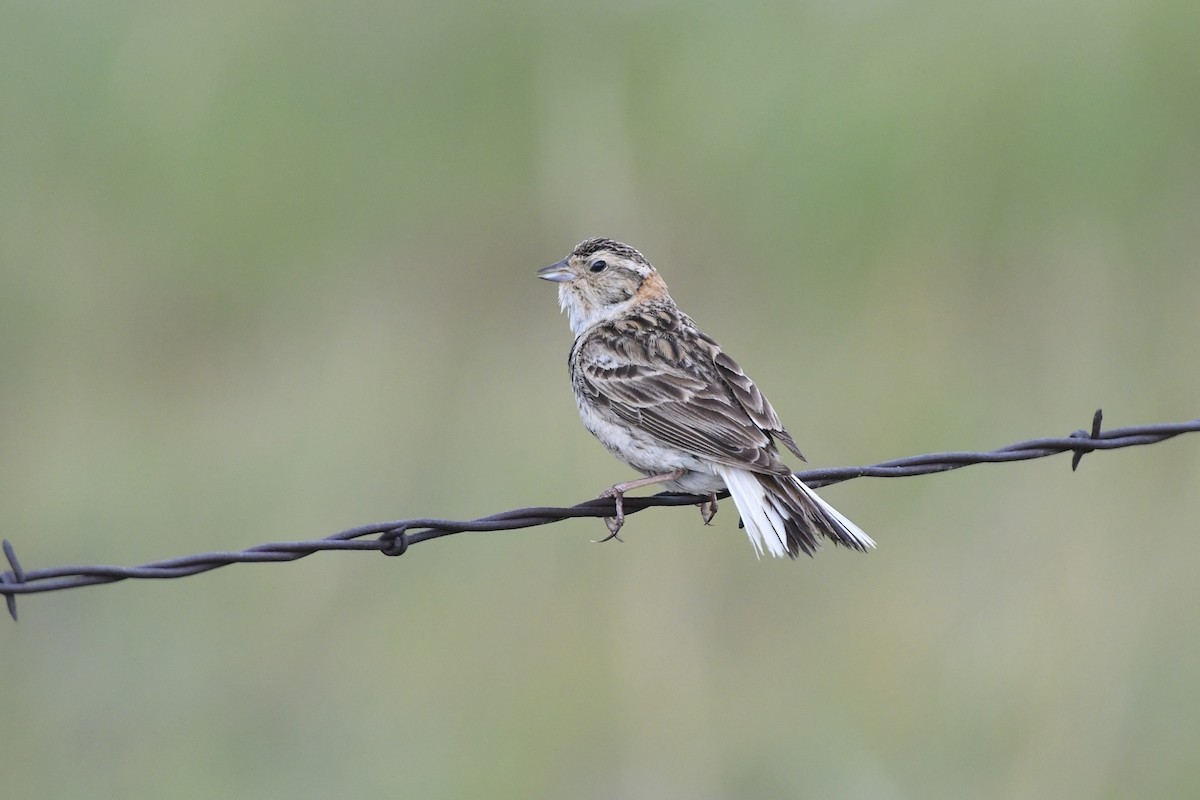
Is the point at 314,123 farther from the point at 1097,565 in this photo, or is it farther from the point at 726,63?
the point at 1097,565

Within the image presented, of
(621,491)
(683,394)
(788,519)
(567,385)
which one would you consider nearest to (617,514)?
(621,491)

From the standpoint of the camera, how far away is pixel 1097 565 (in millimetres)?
7355

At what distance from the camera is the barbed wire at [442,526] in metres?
4.18

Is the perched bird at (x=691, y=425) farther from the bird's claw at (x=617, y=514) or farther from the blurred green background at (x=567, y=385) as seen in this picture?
the blurred green background at (x=567, y=385)

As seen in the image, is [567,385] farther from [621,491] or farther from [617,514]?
[617,514]

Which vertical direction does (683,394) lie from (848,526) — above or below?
above

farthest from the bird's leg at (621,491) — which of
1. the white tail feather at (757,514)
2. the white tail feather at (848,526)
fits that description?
the white tail feather at (848,526)

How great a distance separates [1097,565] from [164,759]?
4.83 m

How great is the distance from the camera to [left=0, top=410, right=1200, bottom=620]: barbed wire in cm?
418

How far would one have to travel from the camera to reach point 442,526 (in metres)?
4.46

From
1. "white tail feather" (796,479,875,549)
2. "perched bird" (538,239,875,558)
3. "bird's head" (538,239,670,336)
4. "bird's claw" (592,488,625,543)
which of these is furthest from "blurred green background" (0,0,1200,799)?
"white tail feather" (796,479,875,549)

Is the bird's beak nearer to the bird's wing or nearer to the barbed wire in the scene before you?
the bird's wing

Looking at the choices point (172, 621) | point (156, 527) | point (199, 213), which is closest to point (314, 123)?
point (199, 213)

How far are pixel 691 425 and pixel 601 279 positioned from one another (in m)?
1.79
